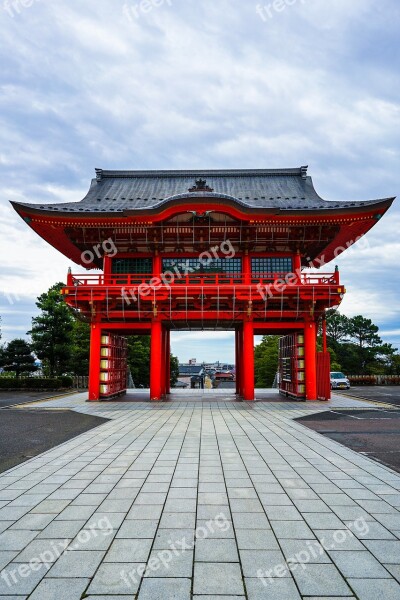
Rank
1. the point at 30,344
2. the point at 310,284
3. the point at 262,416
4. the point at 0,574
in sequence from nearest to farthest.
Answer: the point at 0,574, the point at 262,416, the point at 310,284, the point at 30,344

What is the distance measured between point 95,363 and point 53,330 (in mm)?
12213

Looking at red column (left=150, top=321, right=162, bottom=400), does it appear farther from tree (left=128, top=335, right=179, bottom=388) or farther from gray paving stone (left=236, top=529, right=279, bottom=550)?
tree (left=128, top=335, right=179, bottom=388)

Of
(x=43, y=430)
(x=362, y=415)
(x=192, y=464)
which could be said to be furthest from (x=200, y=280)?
(x=192, y=464)

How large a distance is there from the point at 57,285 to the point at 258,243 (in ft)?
69.6

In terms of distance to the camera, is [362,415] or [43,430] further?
[362,415]

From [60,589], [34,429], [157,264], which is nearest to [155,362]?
[157,264]

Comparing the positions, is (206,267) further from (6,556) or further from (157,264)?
(6,556)

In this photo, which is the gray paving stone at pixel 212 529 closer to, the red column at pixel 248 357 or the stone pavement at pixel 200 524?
the stone pavement at pixel 200 524

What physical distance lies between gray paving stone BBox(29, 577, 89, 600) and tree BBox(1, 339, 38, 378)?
32679 millimetres

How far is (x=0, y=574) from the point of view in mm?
3754

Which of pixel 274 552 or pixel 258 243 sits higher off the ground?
pixel 258 243

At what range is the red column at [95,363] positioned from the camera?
21.7 metres

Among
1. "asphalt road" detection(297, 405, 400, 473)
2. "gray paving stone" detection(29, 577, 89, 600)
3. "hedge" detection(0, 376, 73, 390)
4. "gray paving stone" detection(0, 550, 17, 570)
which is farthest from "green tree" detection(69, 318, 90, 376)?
"gray paving stone" detection(29, 577, 89, 600)

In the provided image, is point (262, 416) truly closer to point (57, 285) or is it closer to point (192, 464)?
point (192, 464)
